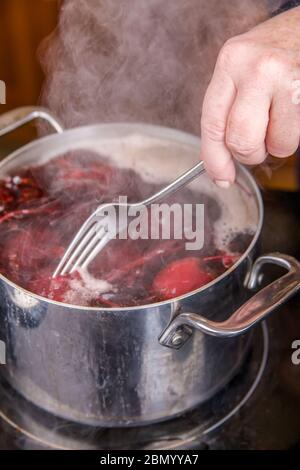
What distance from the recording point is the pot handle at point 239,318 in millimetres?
723

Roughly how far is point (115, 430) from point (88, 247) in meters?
0.25

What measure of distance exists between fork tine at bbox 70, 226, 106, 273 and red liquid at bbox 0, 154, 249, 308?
0.5 inches

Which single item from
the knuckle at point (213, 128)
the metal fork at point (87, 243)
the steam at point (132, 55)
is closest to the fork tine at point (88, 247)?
the metal fork at point (87, 243)

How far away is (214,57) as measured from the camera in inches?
44.6

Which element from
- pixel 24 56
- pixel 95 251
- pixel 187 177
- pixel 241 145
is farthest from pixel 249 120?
pixel 24 56

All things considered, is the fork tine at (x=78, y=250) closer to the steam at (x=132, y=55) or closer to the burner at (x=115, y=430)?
the burner at (x=115, y=430)

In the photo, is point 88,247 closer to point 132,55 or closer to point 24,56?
point 132,55

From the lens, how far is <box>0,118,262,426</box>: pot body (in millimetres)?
751

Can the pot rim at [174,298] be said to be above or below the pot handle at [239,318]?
above

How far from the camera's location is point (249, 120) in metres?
0.70

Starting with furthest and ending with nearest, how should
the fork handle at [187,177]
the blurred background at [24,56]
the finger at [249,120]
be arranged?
the blurred background at [24,56] < the fork handle at [187,177] < the finger at [249,120]

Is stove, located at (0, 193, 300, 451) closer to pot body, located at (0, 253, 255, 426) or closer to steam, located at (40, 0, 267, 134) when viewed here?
pot body, located at (0, 253, 255, 426)

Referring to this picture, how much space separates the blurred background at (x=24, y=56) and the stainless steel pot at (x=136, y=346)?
955 mm

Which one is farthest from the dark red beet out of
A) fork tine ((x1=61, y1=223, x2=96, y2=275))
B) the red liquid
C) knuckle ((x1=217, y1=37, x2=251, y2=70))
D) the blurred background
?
the blurred background
